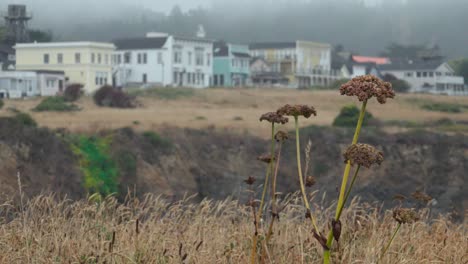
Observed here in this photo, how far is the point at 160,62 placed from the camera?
98.2 meters

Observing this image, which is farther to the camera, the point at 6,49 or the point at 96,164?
the point at 6,49

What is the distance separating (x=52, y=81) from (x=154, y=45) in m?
14.5

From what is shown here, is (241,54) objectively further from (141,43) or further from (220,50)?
(141,43)

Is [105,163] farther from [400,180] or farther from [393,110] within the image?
[393,110]

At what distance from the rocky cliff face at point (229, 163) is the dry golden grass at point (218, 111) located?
3032 millimetres

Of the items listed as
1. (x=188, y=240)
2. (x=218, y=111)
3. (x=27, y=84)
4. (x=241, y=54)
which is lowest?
(x=218, y=111)

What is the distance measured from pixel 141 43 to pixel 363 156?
3737 inches

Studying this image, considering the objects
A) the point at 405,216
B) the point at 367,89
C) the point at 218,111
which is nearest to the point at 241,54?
the point at 218,111

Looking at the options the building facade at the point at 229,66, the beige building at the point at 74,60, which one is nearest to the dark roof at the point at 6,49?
the beige building at the point at 74,60

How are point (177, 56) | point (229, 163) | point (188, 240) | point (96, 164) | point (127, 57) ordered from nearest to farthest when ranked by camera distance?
point (188, 240), point (96, 164), point (229, 163), point (177, 56), point (127, 57)

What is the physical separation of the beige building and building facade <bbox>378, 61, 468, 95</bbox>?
4392 centimetres

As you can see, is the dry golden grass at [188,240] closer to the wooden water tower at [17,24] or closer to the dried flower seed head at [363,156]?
the dried flower seed head at [363,156]

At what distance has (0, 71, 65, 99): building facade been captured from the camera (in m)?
82.8

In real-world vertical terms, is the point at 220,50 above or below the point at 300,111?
above
